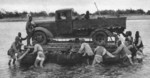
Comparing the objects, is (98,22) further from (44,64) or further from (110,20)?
(44,64)

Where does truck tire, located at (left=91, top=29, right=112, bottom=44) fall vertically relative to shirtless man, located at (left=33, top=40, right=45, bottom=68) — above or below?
above

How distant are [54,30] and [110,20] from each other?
13.3 ft

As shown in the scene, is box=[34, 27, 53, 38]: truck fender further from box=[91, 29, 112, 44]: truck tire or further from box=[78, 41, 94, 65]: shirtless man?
box=[78, 41, 94, 65]: shirtless man

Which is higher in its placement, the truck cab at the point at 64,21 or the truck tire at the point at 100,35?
the truck cab at the point at 64,21

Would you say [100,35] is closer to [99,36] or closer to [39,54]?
[99,36]

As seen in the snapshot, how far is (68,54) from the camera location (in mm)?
19750

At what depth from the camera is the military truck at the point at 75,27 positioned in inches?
821

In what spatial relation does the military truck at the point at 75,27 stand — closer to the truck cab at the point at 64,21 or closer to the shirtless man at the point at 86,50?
the truck cab at the point at 64,21

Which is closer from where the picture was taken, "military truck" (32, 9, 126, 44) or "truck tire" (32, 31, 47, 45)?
"military truck" (32, 9, 126, 44)

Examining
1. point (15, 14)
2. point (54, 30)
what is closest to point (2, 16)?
point (15, 14)

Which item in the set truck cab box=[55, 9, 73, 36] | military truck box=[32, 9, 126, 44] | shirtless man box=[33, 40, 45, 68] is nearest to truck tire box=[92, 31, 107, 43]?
military truck box=[32, 9, 126, 44]

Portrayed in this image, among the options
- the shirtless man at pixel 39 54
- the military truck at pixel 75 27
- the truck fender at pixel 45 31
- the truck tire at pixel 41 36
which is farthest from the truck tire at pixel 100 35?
the shirtless man at pixel 39 54

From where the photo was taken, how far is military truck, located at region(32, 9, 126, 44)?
20.9 metres

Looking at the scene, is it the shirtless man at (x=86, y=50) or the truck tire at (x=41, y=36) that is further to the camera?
the truck tire at (x=41, y=36)
